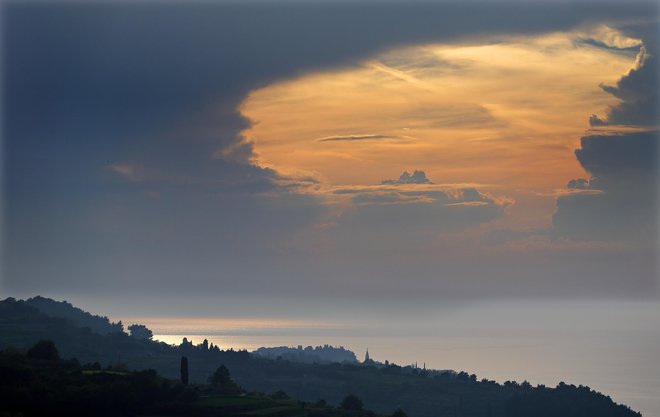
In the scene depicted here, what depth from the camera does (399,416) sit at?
14238 centimetres

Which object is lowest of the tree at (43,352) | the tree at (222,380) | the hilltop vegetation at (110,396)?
the hilltop vegetation at (110,396)

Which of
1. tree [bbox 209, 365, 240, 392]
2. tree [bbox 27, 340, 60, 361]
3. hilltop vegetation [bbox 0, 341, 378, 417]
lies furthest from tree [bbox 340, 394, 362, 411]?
tree [bbox 27, 340, 60, 361]

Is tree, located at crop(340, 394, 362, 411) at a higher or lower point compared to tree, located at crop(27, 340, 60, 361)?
lower

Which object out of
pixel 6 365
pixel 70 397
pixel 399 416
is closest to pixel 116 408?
pixel 70 397

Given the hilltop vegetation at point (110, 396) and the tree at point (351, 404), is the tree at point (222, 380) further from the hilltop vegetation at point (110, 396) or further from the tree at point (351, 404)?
the tree at point (351, 404)

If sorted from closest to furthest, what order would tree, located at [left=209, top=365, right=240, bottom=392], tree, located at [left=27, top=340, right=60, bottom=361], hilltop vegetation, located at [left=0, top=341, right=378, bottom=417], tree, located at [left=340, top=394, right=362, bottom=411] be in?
hilltop vegetation, located at [left=0, top=341, right=378, bottom=417] < tree, located at [left=27, top=340, right=60, bottom=361] < tree, located at [left=340, top=394, right=362, bottom=411] < tree, located at [left=209, top=365, right=240, bottom=392]

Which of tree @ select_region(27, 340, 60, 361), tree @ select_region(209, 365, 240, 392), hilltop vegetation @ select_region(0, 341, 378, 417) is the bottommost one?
hilltop vegetation @ select_region(0, 341, 378, 417)

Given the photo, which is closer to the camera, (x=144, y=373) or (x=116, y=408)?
(x=116, y=408)

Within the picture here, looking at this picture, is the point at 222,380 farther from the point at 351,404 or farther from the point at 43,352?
the point at 43,352

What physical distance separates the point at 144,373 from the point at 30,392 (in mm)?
17587

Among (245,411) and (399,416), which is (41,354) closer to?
(245,411)

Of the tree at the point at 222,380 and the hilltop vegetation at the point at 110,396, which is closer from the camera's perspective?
the hilltop vegetation at the point at 110,396

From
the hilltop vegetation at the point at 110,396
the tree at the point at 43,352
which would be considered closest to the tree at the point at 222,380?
the hilltop vegetation at the point at 110,396

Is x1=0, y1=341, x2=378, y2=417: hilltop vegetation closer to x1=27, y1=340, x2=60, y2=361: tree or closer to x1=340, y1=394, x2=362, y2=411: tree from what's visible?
x1=27, y1=340, x2=60, y2=361: tree
